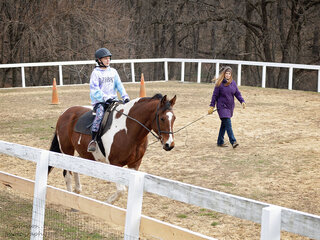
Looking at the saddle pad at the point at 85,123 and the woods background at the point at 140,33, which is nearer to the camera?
the saddle pad at the point at 85,123

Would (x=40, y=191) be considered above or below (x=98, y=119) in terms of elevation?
below

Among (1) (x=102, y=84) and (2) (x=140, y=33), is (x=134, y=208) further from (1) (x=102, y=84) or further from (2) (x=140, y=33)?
(2) (x=140, y=33)

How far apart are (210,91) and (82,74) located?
46.0 feet

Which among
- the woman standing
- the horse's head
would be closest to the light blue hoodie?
the horse's head

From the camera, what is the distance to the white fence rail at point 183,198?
12.6 ft

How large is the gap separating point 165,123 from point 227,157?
4.32m

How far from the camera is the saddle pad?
8422mm

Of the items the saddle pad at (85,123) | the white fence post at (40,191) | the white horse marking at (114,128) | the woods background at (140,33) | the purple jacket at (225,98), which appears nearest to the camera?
the white fence post at (40,191)

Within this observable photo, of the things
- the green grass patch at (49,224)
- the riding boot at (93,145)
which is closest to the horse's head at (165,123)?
the riding boot at (93,145)

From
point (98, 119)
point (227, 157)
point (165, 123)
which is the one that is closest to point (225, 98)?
point (227, 157)

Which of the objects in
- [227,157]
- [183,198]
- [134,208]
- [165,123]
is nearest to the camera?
[183,198]

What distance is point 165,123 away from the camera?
24.9 feet

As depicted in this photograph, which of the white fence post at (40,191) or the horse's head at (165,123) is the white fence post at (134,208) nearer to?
the white fence post at (40,191)

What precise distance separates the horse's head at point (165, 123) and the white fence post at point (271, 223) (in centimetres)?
365
